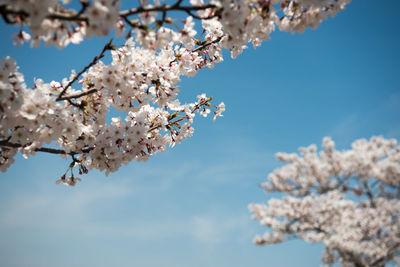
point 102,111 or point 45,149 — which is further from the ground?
point 102,111

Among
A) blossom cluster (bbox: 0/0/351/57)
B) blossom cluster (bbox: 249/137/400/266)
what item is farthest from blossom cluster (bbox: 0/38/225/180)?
blossom cluster (bbox: 249/137/400/266)

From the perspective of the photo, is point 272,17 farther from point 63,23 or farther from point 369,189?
point 369,189

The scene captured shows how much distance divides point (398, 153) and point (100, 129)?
2013cm

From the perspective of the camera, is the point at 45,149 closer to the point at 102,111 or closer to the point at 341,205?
the point at 102,111

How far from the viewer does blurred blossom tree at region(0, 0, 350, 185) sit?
6.81 feet

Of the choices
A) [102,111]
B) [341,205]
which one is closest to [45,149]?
[102,111]

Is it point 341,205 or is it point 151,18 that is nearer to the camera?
point 151,18

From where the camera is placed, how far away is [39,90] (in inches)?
106

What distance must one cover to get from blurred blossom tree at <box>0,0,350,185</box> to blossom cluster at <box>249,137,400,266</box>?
14892 millimetres

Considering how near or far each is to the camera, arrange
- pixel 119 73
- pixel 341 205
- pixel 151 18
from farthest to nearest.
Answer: pixel 341 205 < pixel 119 73 < pixel 151 18

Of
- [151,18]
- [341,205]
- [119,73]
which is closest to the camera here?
[151,18]

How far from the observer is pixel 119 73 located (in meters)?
2.98

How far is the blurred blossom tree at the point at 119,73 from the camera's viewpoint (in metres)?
2.08

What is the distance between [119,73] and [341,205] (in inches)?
647
